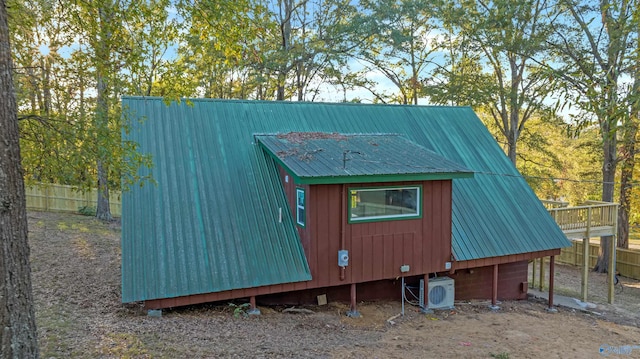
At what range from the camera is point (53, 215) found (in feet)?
57.1

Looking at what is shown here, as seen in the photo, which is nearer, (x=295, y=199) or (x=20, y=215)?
(x=20, y=215)

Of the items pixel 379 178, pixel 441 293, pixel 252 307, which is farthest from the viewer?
pixel 441 293

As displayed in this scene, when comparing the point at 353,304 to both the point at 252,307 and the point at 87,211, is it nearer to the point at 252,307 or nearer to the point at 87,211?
the point at 252,307

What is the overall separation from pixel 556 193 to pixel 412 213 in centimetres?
2672

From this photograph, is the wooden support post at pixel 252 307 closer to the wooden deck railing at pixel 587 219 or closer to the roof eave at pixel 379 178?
the roof eave at pixel 379 178

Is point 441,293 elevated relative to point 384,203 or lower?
lower

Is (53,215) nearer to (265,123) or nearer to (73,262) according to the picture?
(73,262)

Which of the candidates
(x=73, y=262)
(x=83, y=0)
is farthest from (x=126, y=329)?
(x=73, y=262)

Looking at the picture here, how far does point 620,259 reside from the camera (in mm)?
18656

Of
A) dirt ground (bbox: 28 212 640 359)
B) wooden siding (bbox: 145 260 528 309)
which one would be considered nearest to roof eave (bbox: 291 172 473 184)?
wooden siding (bbox: 145 260 528 309)

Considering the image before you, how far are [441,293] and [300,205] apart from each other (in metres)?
3.68

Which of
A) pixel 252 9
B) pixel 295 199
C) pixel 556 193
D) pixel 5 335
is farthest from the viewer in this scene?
pixel 556 193

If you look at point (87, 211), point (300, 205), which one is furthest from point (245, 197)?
point (87, 211)

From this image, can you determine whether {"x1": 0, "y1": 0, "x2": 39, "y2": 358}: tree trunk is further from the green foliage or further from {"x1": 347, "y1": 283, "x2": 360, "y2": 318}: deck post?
the green foliage
